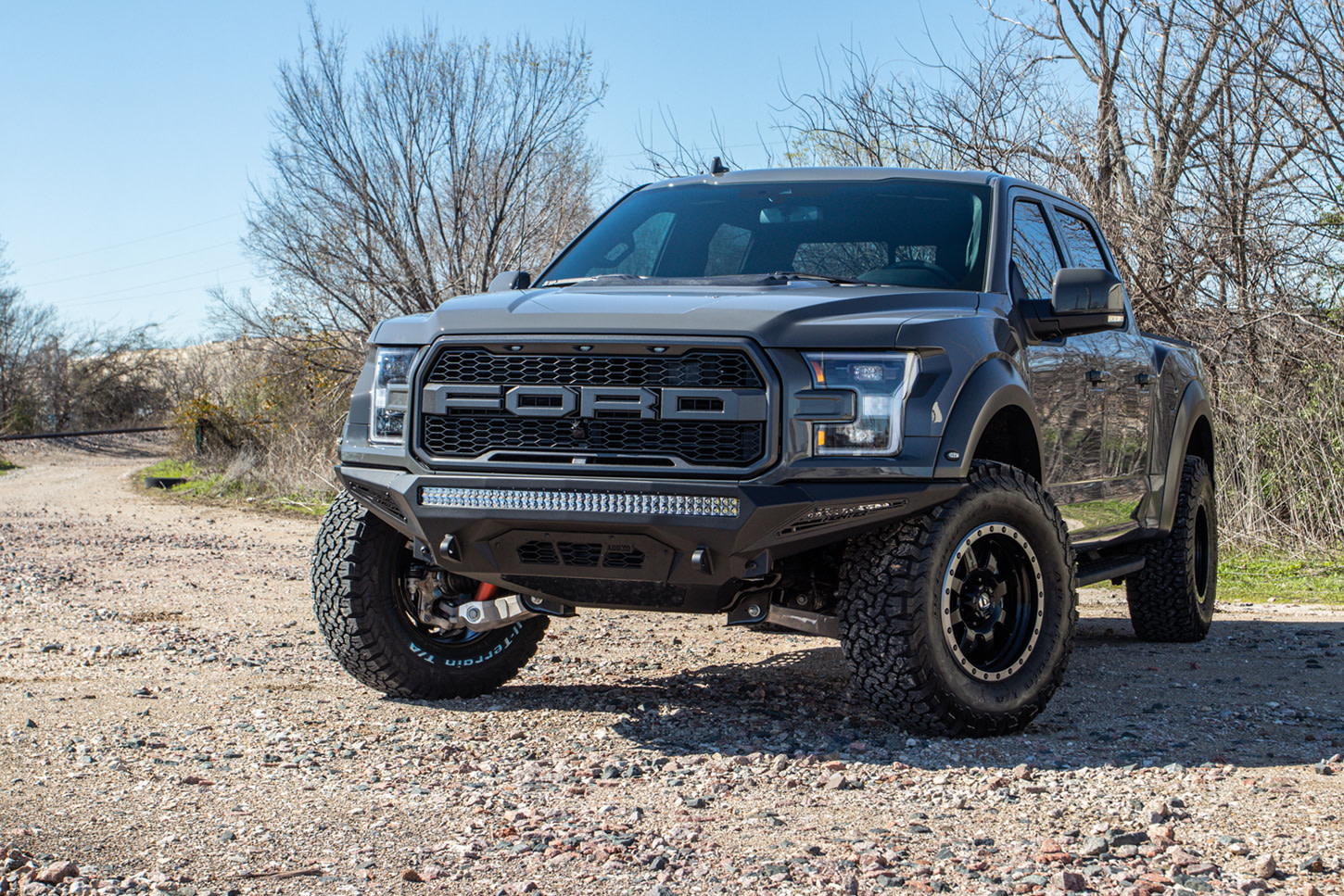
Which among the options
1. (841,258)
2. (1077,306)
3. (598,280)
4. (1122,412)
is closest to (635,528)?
(598,280)

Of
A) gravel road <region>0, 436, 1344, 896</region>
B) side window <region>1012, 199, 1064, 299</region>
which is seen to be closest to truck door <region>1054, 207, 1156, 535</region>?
side window <region>1012, 199, 1064, 299</region>

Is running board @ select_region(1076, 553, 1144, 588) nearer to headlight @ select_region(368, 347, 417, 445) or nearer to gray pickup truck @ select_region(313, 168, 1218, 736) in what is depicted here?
gray pickup truck @ select_region(313, 168, 1218, 736)

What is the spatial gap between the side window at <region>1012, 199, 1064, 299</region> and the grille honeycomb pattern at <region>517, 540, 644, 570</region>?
6.97 ft

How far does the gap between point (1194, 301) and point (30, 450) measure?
31.7 m

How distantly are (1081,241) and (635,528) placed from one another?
141 inches

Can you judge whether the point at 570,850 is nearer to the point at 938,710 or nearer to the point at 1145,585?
the point at 938,710

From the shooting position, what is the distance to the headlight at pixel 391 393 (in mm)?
4500

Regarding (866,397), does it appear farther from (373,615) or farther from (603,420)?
(373,615)

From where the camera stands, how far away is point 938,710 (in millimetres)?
4344

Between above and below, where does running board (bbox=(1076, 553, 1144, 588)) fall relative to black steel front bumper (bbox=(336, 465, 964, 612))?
below

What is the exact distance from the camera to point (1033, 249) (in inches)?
226

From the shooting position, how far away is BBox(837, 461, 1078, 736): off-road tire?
166 inches

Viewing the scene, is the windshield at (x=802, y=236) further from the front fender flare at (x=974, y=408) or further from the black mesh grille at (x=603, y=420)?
the black mesh grille at (x=603, y=420)

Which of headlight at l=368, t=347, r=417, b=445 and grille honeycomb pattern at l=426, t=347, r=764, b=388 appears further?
headlight at l=368, t=347, r=417, b=445
